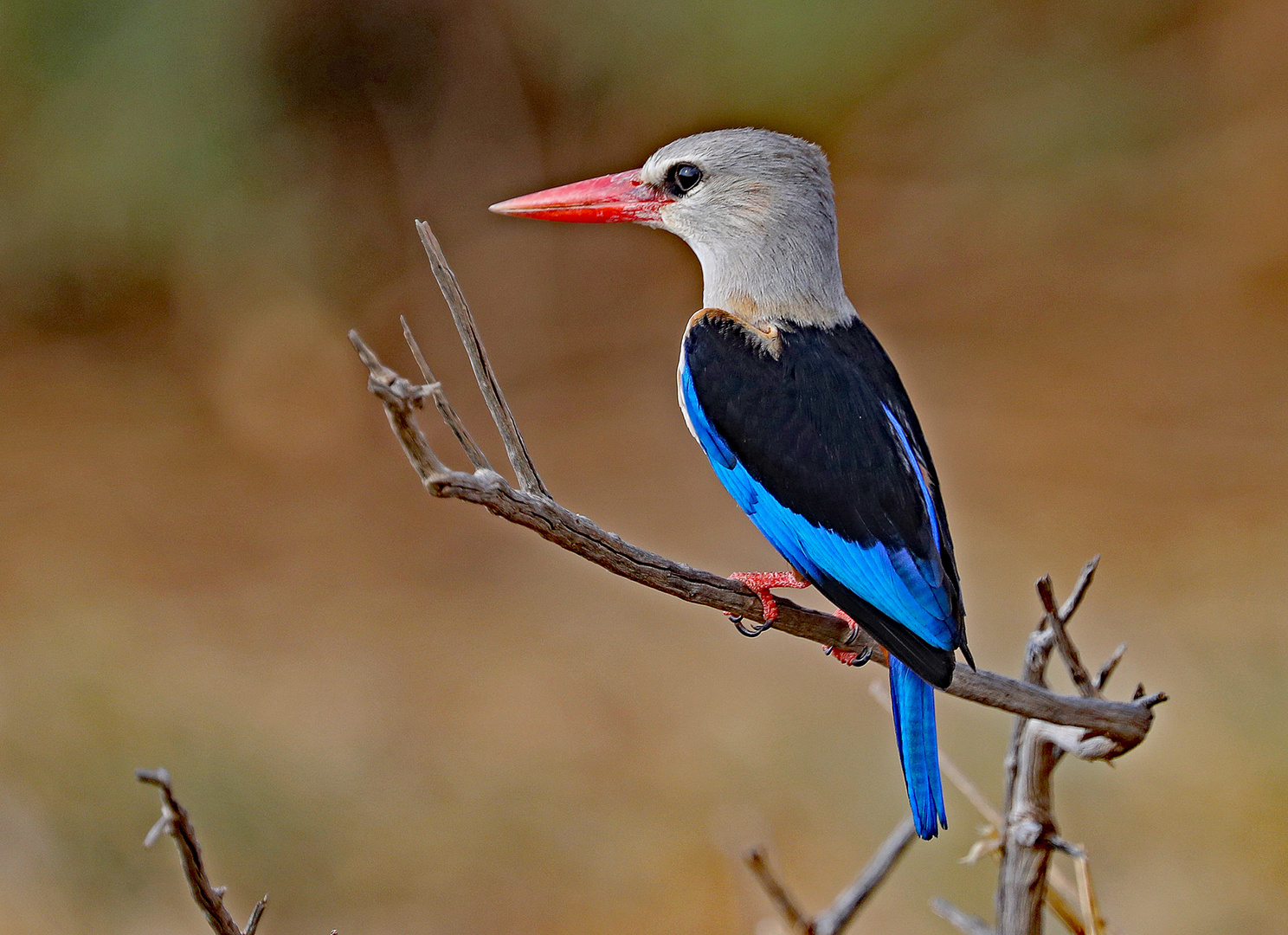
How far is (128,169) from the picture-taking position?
3.67m

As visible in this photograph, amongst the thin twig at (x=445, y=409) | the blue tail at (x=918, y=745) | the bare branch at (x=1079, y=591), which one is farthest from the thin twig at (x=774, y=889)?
the thin twig at (x=445, y=409)

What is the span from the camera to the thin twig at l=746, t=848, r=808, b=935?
112 centimetres

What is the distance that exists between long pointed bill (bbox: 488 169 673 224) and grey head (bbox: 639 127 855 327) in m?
0.01

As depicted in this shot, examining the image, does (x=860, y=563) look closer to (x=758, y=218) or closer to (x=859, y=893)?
(x=859, y=893)

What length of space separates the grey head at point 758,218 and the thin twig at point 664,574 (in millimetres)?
483

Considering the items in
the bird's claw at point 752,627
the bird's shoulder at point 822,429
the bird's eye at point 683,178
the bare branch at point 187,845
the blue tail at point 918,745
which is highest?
the bird's eye at point 683,178

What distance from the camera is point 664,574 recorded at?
1032 millimetres

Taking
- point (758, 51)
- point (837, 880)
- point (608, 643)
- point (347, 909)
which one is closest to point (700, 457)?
point (608, 643)

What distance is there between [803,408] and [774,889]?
56 centimetres

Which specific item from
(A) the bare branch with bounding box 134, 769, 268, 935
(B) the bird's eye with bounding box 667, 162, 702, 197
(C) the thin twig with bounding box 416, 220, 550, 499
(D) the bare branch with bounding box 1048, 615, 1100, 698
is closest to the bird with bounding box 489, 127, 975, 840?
(B) the bird's eye with bounding box 667, 162, 702, 197

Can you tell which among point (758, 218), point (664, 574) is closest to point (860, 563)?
point (664, 574)

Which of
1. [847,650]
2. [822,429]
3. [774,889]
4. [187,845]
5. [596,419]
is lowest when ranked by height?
[187,845]

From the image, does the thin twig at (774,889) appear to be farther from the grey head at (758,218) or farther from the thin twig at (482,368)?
the grey head at (758,218)

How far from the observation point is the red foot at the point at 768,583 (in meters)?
1.13
